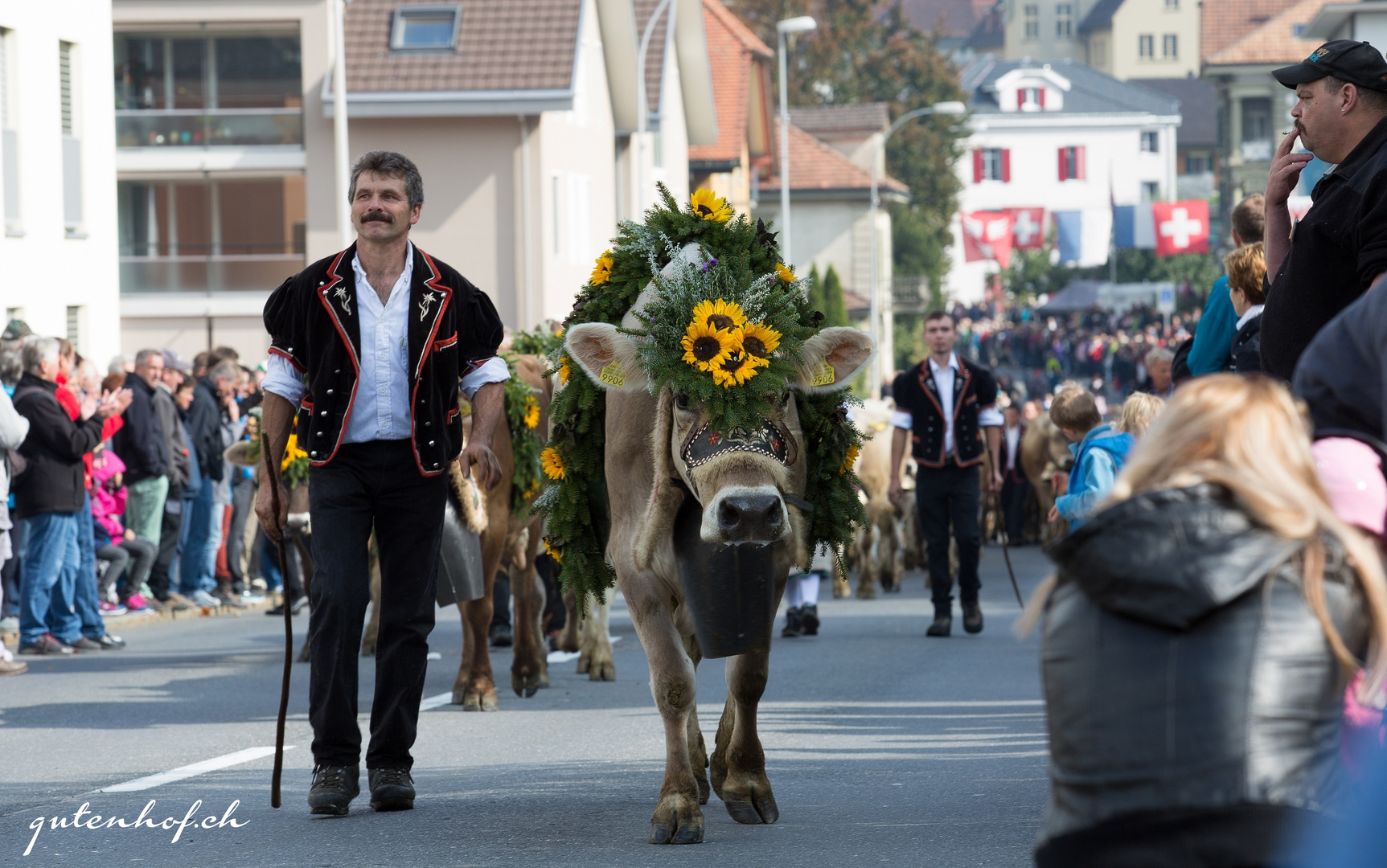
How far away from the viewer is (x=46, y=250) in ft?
78.6

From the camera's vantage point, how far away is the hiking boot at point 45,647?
13188mm

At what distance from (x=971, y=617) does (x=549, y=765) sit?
6.60 m

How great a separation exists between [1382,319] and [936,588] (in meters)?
10.5

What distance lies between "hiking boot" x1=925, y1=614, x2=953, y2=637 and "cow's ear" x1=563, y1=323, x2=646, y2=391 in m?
7.42

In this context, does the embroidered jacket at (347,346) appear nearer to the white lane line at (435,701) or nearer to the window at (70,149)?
the white lane line at (435,701)

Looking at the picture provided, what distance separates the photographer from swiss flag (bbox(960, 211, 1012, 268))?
65.4 metres

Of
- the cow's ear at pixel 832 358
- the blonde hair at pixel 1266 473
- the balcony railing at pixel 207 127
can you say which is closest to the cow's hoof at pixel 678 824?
the cow's ear at pixel 832 358

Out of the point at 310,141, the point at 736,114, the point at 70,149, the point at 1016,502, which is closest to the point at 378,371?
the point at 1016,502

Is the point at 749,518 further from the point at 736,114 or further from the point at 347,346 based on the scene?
the point at 736,114

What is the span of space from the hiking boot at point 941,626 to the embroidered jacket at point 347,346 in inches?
286

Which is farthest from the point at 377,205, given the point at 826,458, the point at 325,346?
the point at 826,458

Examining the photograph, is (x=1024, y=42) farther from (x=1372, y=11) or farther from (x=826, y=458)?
(x=826, y=458)

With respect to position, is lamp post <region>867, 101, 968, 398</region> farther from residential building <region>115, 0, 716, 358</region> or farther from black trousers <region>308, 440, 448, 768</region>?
black trousers <region>308, 440, 448, 768</region>

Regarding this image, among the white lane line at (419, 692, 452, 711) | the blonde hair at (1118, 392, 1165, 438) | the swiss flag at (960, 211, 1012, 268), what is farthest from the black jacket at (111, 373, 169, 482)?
the swiss flag at (960, 211, 1012, 268)
